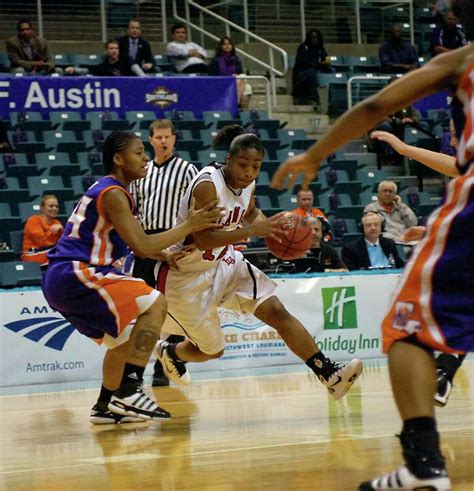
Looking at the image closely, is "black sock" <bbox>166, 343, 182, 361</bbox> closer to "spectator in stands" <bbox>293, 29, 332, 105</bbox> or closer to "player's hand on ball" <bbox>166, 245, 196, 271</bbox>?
"player's hand on ball" <bbox>166, 245, 196, 271</bbox>

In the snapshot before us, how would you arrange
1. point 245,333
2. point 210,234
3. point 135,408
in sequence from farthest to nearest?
1. point 245,333
2. point 135,408
3. point 210,234

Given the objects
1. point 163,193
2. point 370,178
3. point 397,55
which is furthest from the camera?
point 397,55

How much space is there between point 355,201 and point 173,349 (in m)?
7.99

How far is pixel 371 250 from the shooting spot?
11.7 meters

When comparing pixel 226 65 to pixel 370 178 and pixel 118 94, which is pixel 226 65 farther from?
pixel 370 178

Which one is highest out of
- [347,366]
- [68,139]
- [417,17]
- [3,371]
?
[417,17]

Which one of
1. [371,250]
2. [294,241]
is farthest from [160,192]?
[371,250]

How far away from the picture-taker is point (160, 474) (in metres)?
4.36

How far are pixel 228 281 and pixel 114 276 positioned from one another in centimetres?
93

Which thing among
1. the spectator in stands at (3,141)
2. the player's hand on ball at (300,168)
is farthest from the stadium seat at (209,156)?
the player's hand on ball at (300,168)

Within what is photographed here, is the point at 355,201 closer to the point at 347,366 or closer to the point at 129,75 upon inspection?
the point at 129,75

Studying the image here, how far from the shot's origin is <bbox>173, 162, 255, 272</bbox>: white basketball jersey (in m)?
6.49

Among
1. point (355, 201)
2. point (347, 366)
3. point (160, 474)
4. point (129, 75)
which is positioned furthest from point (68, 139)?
point (160, 474)

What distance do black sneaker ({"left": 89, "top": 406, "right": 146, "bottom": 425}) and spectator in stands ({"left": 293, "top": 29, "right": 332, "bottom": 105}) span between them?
1223 cm
